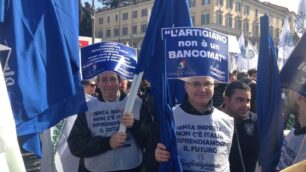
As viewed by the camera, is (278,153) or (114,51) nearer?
(278,153)

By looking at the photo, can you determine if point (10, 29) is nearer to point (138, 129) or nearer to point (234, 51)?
point (138, 129)

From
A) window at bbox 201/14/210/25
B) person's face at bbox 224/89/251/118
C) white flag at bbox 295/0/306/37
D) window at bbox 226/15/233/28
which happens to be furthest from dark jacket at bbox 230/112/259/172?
window at bbox 226/15/233/28

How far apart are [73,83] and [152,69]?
27.3 inches

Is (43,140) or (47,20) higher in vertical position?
(47,20)

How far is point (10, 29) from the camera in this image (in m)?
2.43

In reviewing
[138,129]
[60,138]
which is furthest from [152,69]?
[60,138]

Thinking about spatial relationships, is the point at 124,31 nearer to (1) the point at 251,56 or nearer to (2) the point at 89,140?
(1) the point at 251,56

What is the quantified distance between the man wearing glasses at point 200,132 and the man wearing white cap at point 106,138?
0.52 meters

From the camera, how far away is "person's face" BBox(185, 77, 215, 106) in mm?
3002

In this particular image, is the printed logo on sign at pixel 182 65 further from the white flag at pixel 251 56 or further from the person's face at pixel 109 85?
the white flag at pixel 251 56

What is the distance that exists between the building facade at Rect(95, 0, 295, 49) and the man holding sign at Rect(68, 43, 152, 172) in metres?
75.3

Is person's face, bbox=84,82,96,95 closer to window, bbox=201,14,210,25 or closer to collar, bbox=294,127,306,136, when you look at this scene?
collar, bbox=294,127,306,136

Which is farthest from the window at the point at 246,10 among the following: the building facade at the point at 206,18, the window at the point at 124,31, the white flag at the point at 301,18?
the white flag at the point at 301,18

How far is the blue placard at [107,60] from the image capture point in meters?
3.76
